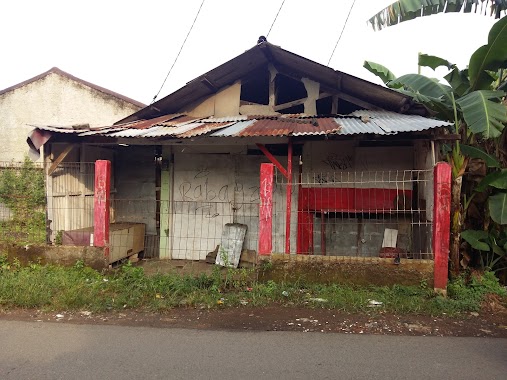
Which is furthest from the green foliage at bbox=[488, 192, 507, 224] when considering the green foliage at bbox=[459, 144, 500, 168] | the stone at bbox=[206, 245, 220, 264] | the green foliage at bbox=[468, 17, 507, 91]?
the stone at bbox=[206, 245, 220, 264]

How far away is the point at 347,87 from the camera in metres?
7.16

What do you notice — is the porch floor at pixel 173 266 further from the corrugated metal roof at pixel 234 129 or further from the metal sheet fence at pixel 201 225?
the corrugated metal roof at pixel 234 129

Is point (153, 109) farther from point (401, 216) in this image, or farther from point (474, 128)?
point (474, 128)

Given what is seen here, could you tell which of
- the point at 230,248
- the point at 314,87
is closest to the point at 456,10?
the point at 314,87

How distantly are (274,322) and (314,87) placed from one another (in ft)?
15.8

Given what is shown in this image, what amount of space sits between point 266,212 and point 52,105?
11077 mm

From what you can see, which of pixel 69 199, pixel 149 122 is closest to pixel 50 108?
pixel 69 199

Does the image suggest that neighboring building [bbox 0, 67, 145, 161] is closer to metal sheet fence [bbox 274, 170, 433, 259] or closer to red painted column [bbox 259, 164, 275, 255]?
metal sheet fence [bbox 274, 170, 433, 259]

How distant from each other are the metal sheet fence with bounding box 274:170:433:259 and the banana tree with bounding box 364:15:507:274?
946 mm

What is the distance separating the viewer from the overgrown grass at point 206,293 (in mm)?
4766

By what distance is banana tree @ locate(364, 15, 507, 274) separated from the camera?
5168 mm

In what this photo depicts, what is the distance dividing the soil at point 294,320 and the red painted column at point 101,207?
4.88ft

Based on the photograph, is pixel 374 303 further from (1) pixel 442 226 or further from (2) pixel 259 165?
(2) pixel 259 165

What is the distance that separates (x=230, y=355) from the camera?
3.49 m
